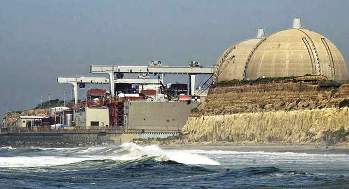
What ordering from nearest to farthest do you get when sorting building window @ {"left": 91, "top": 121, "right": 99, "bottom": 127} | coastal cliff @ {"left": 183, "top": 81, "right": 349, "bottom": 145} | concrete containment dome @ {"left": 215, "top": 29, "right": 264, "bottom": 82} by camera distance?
coastal cliff @ {"left": 183, "top": 81, "right": 349, "bottom": 145}, concrete containment dome @ {"left": 215, "top": 29, "right": 264, "bottom": 82}, building window @ {"left": 91, "top": 121, "right": 99, "bottom": 127}

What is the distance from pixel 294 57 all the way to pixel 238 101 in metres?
10.7

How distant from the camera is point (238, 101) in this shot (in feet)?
340

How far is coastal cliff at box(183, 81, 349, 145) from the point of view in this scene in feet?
268

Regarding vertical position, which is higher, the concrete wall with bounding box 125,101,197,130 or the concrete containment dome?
the concrete containment dome

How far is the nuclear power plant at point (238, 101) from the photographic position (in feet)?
291

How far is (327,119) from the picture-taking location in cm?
8150

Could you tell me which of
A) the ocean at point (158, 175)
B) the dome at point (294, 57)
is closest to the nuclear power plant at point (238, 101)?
the dome at point (294, 57)

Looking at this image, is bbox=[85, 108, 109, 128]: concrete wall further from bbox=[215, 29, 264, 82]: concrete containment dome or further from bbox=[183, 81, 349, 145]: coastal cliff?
bbox=[183, 81, 349, 145]: coastal cliff

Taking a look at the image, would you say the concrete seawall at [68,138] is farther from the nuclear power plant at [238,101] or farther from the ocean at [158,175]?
the ocean at [158,175]

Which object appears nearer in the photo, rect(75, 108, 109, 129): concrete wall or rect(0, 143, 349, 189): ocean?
rect(0, 143, 349, 189): ocean

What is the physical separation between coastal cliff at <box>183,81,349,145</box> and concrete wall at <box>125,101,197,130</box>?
6.12 m

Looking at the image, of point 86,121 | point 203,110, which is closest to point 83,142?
point 86,121

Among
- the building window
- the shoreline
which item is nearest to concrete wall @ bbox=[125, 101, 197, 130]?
the building window

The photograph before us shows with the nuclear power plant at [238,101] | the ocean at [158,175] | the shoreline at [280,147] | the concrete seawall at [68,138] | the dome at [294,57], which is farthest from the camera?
the concrete seawall at [68,138]
